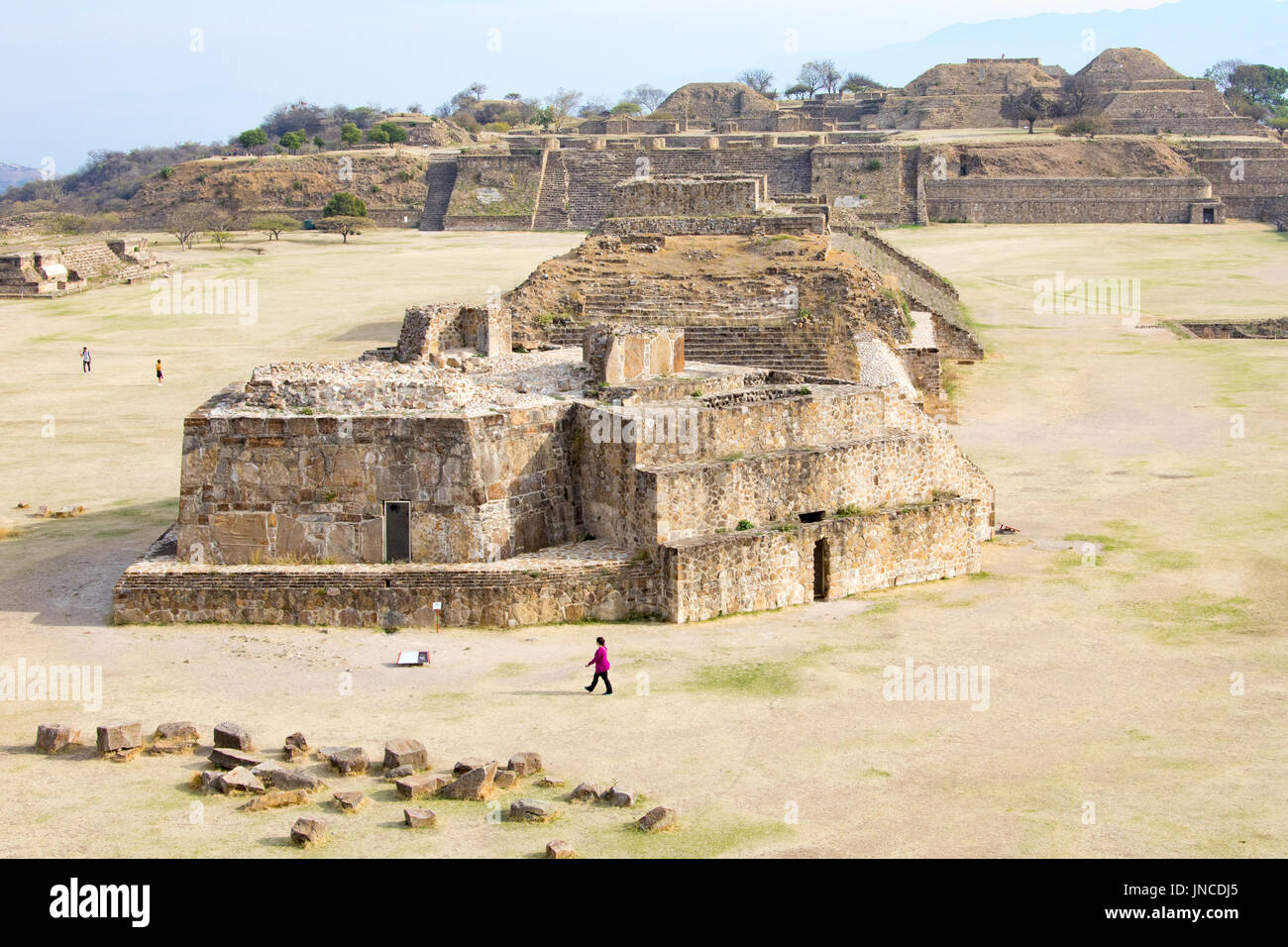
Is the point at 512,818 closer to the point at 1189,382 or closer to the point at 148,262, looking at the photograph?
the point at 1189,382

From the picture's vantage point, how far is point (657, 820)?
1146cm

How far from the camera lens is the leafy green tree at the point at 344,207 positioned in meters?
71.9

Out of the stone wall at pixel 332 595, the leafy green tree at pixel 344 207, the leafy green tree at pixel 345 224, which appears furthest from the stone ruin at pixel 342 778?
the leafy green tree at pixel 344 207

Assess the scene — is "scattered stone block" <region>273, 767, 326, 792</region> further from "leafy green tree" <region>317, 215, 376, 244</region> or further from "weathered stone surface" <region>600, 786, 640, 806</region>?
"leafy green tree" <region>317, 215, 376, 244</region>

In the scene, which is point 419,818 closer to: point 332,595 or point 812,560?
point 332,595

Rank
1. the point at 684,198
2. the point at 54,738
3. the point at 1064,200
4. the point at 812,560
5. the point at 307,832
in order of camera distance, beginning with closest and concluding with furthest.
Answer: the point at 307,832 < the point at 54,738 < the point at 812,560 < the point at 684,198 < the point at 1064,200

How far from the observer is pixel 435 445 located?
1777 cm

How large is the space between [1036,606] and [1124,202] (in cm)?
5726

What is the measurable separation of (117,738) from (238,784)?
155 cm

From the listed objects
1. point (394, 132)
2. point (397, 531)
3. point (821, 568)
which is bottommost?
point (821, 568)

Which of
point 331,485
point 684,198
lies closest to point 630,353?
point 331,485

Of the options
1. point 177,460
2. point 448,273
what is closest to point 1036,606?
point 177,460

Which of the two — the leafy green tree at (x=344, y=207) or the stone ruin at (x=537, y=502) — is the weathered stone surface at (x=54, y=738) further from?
the leafy green tree at (x=344, y=207)

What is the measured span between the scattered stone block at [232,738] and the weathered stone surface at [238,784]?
84 cm
